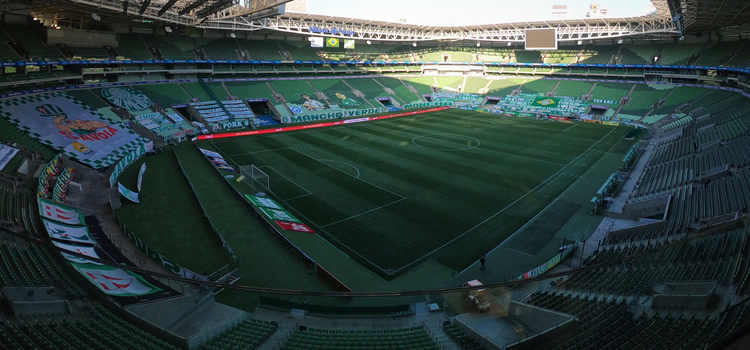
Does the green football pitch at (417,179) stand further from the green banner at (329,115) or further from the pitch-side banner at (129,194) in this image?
the green banner at (329,115)

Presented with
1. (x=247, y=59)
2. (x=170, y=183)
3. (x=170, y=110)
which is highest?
(x=247, y=59)

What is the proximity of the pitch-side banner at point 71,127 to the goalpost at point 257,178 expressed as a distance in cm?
1100

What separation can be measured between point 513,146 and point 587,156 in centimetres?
662

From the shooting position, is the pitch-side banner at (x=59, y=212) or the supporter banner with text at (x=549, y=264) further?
the pitch-side banner at (x=59, y=212)

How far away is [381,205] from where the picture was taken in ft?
82.5

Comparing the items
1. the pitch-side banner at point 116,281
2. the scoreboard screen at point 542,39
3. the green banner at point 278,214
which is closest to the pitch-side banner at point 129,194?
the green banner at point 278,214

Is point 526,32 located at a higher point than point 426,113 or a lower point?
higher

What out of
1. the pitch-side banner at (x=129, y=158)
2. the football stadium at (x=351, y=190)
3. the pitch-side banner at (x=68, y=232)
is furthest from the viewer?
the pitch-side banner at (x=129, y=158)

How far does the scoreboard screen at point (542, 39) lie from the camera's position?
63.0 meters

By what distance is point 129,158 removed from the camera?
3297 centimetres

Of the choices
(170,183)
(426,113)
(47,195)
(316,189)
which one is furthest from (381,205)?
(426,113)

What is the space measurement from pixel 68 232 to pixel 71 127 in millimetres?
21930

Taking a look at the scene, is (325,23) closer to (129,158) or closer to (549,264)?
(129,158)

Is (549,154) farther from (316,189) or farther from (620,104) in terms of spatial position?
(620,104)
